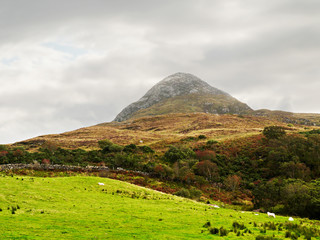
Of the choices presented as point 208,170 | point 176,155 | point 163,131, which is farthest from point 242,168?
point 163,131

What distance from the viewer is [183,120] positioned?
635 ft

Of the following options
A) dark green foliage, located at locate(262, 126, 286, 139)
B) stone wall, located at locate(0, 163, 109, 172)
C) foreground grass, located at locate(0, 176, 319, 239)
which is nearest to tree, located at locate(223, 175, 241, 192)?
foreground grass, located at locate(0, 176, 319, 239)

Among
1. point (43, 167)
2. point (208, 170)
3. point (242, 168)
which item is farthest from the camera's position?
point (242, 168)

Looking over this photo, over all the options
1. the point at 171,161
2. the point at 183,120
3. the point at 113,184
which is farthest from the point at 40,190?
the point at 183,120

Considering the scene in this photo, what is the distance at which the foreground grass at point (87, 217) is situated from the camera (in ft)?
51.1

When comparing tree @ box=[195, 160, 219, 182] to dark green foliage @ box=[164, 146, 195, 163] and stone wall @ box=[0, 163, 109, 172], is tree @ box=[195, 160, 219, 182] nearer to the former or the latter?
dark green foliage @ box=[164, 146, 195, 163]

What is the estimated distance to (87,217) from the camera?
20453 millimetres

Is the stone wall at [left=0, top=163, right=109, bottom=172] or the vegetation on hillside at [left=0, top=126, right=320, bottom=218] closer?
the vegetation on hillside at [left=0, top=126, right=320, bottom=218]

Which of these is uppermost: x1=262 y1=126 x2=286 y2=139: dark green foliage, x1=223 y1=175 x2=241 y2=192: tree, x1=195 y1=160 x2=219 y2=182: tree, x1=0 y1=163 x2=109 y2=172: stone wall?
x1=262 y1=126 x2=286 y2=139: dark green foliage

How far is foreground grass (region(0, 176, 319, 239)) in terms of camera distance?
15.6 metres

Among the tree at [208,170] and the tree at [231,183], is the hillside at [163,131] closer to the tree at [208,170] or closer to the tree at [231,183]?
the tree at [208,170]

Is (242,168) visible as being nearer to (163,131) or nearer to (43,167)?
(43,167)

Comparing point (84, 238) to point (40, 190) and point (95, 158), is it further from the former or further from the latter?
point (95, 158)

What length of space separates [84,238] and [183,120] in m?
181
